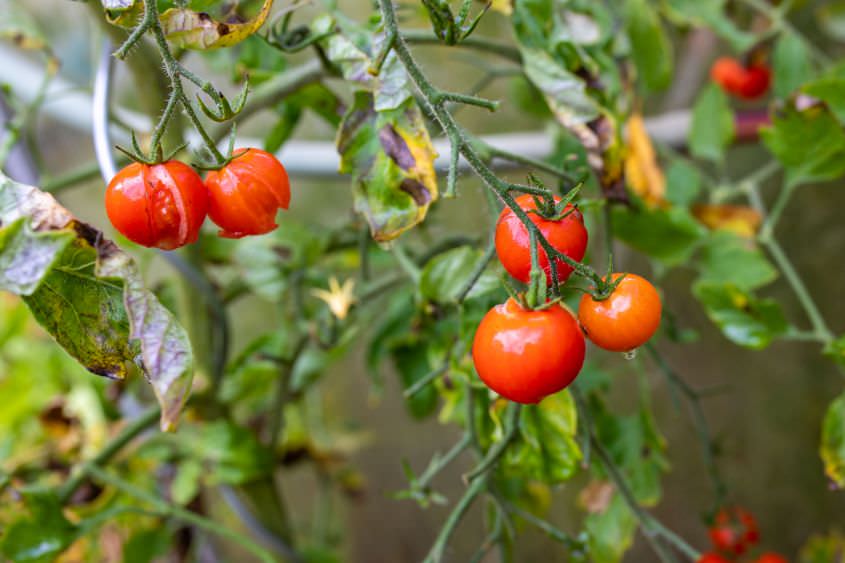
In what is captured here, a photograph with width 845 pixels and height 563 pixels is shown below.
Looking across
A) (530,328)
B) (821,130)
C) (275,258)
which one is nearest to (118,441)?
(275,258)

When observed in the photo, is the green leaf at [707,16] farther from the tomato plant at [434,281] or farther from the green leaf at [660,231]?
the green leaf at [660,231]

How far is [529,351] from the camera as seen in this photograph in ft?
1.04

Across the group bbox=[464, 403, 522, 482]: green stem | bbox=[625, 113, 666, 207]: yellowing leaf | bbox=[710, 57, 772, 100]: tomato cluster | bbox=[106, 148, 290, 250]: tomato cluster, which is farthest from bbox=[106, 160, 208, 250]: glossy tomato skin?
bbox=[710, 57, 772, 100]: tomato cluster

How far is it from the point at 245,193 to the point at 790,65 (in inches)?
25.9

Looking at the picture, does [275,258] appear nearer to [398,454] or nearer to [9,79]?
[9,79]

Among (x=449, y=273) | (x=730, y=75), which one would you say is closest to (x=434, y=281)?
(x=449, y=273)

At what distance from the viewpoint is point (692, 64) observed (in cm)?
111

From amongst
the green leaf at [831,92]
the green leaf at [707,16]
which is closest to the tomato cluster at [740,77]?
the green leaf at [707,16]

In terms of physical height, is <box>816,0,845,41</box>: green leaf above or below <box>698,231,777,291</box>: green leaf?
above

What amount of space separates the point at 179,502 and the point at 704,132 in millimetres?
705

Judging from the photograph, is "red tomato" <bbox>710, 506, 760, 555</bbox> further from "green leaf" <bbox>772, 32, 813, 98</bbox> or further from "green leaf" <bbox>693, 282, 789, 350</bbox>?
"green leaf" <bbox>772, 32, 813, 98</bbox>

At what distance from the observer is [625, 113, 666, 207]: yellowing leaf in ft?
2.20

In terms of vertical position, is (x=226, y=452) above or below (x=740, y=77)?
below

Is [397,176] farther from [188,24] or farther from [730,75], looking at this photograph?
[730,75]
